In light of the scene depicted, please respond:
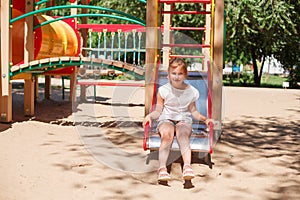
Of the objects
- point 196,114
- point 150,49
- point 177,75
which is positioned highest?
point 150,49

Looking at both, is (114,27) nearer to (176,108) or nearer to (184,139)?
(176,108)

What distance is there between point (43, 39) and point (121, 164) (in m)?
4.35

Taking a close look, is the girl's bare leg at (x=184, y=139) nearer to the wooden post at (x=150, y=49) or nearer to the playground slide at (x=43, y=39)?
the wooden post at (x=150, y=49)

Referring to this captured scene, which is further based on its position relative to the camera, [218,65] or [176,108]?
[218,65]

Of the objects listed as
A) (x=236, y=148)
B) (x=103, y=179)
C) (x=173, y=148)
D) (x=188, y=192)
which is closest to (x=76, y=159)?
(x=103, y=179)

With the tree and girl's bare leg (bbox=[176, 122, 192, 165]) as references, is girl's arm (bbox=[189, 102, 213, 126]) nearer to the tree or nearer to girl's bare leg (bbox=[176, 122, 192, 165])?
girl's bare leg (bbox=[176, 122, 192, 165])

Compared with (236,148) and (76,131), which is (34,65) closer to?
(76,131)

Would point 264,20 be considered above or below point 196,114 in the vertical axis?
above

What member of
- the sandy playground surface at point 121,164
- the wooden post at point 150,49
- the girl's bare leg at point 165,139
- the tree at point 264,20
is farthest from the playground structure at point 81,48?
the tree at point 264,20

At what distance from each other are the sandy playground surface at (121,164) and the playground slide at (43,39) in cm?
134

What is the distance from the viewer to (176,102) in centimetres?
468

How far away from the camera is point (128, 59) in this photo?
28234 mm

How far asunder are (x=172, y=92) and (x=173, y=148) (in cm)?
64

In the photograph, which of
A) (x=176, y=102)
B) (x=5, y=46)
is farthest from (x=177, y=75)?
(x=5, y=46)
